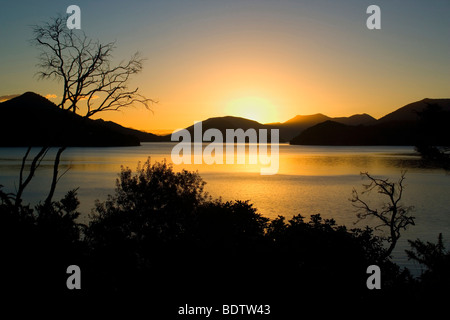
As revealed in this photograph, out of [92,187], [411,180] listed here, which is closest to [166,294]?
[92,187]

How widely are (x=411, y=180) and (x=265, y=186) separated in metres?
39.1

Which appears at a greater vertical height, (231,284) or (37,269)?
(37,269)

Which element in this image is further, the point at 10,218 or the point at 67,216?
the point at 67,216

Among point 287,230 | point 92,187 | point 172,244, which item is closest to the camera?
point 172,244

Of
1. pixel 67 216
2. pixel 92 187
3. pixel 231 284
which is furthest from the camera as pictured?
pixel 92 187

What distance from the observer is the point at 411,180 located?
92.8m

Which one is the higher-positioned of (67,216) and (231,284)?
(67,216)
